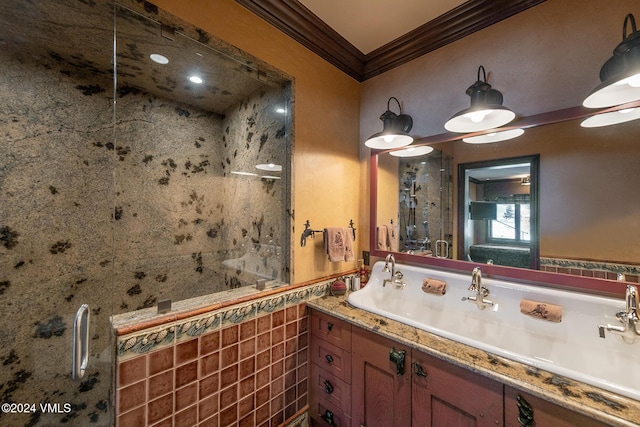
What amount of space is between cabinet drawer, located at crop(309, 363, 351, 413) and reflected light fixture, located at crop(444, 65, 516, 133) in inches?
61.6

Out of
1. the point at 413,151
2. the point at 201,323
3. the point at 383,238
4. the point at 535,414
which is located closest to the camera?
the point at 535,414

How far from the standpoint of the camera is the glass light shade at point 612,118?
1.07 meters

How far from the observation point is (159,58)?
1436 mm

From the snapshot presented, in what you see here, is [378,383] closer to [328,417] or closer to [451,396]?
[451,396]

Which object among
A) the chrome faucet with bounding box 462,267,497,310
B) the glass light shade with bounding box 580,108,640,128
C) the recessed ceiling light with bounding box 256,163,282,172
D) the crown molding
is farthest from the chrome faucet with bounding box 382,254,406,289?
the crown molding

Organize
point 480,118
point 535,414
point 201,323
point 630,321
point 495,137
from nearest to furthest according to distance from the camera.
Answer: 1. point 535,414
2. point 630,321
3. point 201,323
4. point 480,118
5. point 495,137

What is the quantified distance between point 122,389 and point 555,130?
2.27 meters

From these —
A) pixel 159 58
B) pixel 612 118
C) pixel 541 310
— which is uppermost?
pixel 159 58

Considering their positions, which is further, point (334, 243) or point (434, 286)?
point (334, 243)

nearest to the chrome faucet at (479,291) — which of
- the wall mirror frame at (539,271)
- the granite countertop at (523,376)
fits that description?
the wall mirror frame at (539,271)

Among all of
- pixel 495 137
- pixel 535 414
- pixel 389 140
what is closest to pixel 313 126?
pixel 389 140

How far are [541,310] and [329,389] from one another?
1.18m

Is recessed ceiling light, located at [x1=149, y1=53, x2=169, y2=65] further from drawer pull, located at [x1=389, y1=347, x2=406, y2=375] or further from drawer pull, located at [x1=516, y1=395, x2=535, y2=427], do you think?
drawer pull, located at [x1=516, y1=395, x2=535, y2=427]

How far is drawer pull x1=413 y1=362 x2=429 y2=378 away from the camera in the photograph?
1036 mm
